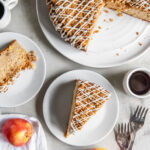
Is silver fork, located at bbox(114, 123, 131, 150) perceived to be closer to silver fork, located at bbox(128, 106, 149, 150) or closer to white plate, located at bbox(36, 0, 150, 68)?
silver fork, located at bbox(128, 106, 149, 150)

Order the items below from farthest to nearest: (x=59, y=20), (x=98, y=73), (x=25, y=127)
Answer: (x=98, y=73) → (x=25, y=127) → (x=59, y=20)

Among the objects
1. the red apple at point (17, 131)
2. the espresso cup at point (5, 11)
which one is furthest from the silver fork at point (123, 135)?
the espresso cup at point (5, 11)

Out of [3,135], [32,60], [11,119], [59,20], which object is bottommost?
[3,135]

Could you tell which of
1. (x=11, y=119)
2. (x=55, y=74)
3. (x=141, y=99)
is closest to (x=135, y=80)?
(x=141, y=99)

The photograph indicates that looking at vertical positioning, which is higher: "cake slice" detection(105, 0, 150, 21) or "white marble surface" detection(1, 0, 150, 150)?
"cake slice" detection(105, 0, 150, 21)

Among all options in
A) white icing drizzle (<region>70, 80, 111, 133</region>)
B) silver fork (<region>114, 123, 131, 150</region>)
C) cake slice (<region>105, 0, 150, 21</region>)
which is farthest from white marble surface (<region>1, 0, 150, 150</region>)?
cake slice (<region>105, 0, 150, 21</region>)

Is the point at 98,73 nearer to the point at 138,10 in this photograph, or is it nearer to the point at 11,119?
the point at 138,10

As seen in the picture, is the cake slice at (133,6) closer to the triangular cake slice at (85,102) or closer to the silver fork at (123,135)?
the triangular cake slice at (85,102)
